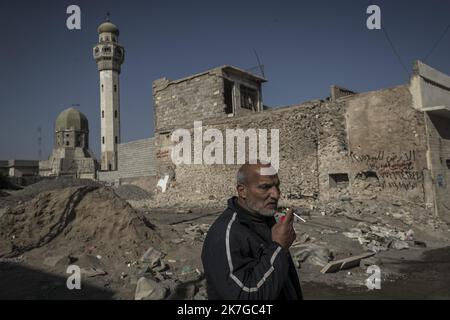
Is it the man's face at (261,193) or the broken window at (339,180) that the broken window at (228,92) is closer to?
the broken window at (339,180)

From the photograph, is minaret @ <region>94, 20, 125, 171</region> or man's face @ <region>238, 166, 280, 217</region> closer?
man's face @ <region>238, 166, 280, 217</region>

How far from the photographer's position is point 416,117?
10.7 m

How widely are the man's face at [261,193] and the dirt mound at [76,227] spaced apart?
15.1ft

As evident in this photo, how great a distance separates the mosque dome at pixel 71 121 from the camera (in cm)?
5156

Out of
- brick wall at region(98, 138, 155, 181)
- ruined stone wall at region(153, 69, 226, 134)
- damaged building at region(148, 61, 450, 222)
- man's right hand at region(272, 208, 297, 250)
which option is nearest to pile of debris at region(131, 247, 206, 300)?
man's right hand at region(272, 208, 297, 250)

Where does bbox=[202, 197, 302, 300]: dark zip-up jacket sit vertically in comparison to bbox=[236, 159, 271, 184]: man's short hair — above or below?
below

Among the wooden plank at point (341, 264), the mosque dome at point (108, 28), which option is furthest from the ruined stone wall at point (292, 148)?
the mosque dome at point (108, 28)

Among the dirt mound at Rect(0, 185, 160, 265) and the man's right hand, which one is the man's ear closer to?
the man's right hand

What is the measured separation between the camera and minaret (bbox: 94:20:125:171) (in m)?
38.1

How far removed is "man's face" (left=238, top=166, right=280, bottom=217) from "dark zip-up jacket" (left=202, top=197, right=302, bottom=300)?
0.12 m

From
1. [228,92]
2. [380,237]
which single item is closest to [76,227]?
[380,237]
